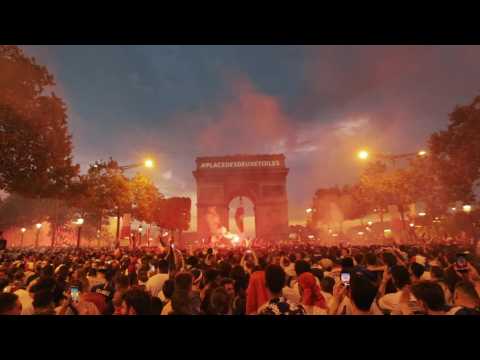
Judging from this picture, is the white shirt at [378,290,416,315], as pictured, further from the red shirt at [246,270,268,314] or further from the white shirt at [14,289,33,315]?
the white shirt at [14,289,33,315]

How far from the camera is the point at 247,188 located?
2530 inches

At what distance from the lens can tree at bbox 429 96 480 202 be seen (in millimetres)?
28016

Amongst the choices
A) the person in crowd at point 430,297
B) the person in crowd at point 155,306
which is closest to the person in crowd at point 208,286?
the person in crowd at point 155,306

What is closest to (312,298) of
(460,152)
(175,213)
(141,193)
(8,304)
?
(8,304)

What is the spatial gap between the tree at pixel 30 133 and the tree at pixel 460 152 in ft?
113

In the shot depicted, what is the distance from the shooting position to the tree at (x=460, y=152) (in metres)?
28.0

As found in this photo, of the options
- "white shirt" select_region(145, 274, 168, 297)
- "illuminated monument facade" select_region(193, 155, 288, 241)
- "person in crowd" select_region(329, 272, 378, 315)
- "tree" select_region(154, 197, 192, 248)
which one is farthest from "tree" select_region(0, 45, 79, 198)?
"tree" select_region(154, 197, 192, 248)

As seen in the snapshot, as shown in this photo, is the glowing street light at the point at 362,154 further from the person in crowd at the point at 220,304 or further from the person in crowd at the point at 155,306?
the person in crowd at the point at 155,306

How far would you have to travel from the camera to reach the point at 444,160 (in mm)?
30797

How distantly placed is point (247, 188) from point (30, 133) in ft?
152
